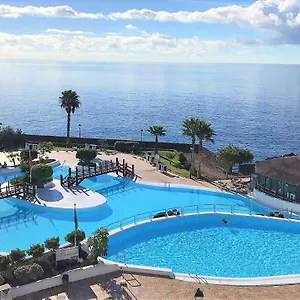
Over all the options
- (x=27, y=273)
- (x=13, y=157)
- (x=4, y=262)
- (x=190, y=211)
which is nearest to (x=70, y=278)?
(x=27, y=273)

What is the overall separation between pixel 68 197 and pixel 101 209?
3265 millimetres

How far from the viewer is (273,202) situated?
1406 inches

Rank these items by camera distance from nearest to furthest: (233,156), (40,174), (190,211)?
(190,211)
(40,174)
(233,156)

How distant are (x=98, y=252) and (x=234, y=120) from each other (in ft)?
327

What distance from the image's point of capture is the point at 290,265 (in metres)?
25.6

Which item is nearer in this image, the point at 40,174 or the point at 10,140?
the point at 40,174

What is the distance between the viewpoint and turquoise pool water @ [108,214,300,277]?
2522 cm

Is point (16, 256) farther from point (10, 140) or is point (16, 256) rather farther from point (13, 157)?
point (10, 140)

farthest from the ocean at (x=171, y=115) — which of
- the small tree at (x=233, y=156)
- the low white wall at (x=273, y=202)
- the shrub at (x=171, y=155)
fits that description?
the low white wall at (x=273, y=202)

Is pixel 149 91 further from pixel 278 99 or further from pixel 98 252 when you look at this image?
pixel 98 252

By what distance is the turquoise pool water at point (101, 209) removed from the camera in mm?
29312

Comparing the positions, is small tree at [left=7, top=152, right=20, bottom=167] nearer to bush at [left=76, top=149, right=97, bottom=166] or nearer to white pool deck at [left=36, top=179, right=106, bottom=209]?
bush at [left=76, top=149, right=97, bottom=166]

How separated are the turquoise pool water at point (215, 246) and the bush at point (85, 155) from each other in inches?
575

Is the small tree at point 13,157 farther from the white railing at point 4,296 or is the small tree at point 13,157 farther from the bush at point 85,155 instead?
A: the white railing at point 4,296
